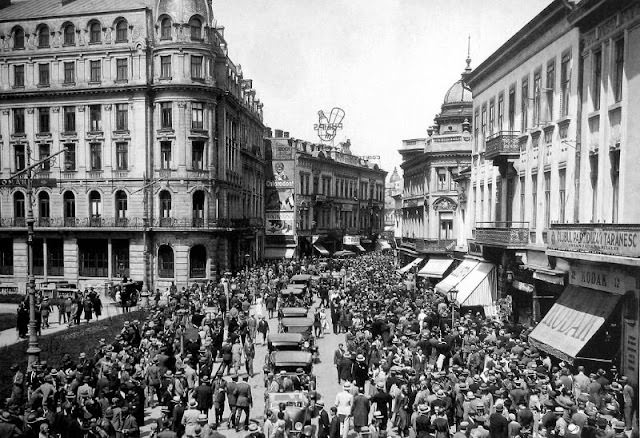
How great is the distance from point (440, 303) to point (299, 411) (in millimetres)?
18472

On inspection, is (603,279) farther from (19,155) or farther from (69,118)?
(19,155)

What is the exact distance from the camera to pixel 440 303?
106ft

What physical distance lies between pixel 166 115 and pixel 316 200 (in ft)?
118

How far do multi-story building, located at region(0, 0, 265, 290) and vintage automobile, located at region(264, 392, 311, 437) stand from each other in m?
31.9

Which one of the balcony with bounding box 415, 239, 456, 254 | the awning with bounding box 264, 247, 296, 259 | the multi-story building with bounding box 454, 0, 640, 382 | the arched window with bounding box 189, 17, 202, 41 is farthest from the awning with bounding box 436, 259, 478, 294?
the awning with bounding box 264, 247, 296, 259

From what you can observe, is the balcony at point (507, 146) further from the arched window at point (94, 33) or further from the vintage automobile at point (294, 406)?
the arched window at point (94, 33)

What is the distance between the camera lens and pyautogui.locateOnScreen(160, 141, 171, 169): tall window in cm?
4766

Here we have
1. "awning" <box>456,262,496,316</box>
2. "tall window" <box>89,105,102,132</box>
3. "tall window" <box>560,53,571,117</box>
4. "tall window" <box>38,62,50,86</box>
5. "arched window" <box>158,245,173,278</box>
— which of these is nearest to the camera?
"tall window" <box>560,53,571,117</box>

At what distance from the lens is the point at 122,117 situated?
158 ft

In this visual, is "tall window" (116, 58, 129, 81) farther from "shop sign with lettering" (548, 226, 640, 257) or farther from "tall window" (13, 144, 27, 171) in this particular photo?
"shop sign with lettering" (548, 226, 640, 257)

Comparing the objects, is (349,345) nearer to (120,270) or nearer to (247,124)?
(120,270)

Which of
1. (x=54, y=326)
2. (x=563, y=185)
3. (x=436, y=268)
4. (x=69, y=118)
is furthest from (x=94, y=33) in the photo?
(x=563, y=185)

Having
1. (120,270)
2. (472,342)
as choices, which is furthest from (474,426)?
(120,270)

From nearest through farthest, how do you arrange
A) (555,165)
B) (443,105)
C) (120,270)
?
(555,165) < (120,270) < (443,105)
